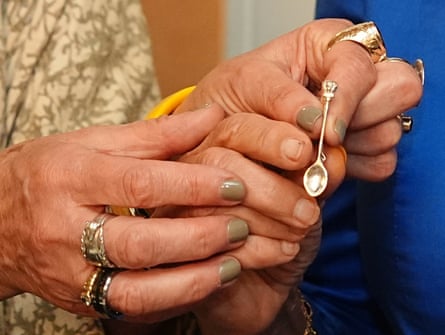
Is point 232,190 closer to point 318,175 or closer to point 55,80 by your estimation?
point 318,175

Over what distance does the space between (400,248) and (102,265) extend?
31 centimetres

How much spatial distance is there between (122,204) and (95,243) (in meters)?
0.04

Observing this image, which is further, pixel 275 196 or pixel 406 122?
pixel 406 122

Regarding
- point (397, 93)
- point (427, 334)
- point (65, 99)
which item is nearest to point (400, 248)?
point (427, 334)

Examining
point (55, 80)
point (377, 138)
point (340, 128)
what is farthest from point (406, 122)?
point (55, 80)

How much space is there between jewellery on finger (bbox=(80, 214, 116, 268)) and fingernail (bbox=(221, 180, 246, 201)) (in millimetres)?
96

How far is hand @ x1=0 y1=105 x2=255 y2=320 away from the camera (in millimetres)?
626

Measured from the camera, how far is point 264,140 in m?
0.62

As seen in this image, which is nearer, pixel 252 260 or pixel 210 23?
pixel 252 260

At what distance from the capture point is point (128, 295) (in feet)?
2.13

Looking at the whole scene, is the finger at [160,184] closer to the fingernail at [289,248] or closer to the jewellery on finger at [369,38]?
the fingernail at [289,248]

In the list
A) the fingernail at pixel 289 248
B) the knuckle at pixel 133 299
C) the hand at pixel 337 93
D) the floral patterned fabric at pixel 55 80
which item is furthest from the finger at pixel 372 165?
the floral patterned fabric at pixel 55 80

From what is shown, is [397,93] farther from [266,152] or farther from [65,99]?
[65,99]

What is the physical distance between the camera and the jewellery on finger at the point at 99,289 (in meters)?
0.66
